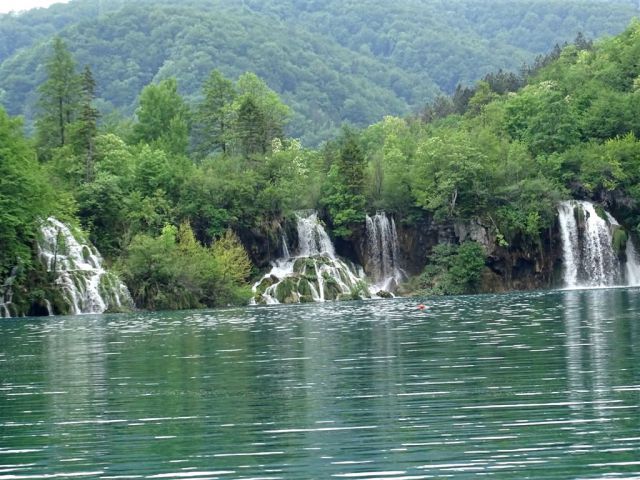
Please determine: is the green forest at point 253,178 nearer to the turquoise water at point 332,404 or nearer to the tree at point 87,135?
the tree at point 87,135

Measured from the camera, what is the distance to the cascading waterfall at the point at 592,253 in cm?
9662

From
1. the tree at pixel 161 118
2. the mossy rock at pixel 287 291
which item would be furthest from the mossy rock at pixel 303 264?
the tree at pixel 161 118

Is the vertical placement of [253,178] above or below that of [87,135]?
below

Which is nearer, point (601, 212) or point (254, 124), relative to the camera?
point (601, 212)

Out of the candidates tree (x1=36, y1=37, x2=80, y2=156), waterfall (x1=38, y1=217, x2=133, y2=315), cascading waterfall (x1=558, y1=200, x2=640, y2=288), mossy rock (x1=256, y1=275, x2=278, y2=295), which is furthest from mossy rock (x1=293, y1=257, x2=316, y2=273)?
tree (x1=36, y1=37, x2=80, y2=156)

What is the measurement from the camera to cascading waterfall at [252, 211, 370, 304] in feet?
288

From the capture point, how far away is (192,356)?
3866 cm

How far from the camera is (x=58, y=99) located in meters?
100

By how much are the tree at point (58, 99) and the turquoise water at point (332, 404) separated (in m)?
54.6

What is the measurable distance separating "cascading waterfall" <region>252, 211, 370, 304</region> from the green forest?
1.69 m

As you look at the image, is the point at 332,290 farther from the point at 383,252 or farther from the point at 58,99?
the point at 58,99

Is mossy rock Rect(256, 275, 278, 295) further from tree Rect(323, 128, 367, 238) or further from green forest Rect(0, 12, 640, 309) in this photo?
tree Rect(323, 128, 367, 238)

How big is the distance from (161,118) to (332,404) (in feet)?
308

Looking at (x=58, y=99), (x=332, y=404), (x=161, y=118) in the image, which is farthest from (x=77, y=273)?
(x=332, y=404)
